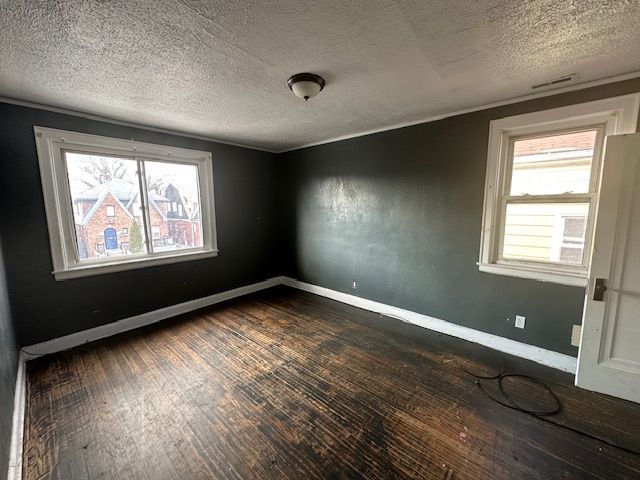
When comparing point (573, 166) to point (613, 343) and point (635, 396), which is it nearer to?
point (613, 343)

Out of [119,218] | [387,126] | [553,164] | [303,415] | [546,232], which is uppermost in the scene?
[387,126]

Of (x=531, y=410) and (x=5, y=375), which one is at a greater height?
(x=5, y=375)

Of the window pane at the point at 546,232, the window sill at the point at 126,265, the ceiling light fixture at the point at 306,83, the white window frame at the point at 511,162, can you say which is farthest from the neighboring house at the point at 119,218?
the window pane at the point at 546,232

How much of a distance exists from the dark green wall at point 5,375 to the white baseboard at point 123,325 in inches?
10.2

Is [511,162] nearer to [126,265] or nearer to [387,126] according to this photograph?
[387,126]

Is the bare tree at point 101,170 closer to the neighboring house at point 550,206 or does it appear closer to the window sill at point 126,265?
the window sill at point 126,265

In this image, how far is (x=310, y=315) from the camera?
346 centimetres

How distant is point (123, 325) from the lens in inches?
119

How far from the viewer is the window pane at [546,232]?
2.23 metres

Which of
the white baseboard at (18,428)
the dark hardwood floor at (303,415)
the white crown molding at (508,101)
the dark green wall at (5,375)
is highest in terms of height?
the white crown molding at (508,101)

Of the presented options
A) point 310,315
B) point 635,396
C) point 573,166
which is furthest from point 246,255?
point 635,396

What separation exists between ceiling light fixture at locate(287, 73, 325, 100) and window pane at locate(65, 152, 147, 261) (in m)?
2.34

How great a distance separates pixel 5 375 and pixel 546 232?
4374 millimetres

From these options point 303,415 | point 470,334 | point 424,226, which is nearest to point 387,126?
point 424,226
